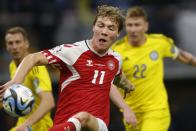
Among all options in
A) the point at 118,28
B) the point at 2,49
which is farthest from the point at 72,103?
the point at 2,49

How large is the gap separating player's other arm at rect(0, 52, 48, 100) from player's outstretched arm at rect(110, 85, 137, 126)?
1.82m

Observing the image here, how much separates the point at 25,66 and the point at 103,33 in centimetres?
117

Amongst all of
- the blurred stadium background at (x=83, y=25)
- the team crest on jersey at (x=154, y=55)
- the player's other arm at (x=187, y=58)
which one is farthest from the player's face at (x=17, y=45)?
the blurred stadium background at (x=83, y=25)

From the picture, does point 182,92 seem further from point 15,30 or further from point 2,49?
point 15,30

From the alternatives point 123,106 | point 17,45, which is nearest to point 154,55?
point 123,106

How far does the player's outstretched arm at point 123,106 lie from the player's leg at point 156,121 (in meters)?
0.83

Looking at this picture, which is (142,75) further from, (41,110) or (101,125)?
(101,125)

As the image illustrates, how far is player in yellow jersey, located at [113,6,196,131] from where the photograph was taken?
11320 mm

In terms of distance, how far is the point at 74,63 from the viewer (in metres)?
9.09

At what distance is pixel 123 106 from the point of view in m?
10.3

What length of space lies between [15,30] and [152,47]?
7.00 feet

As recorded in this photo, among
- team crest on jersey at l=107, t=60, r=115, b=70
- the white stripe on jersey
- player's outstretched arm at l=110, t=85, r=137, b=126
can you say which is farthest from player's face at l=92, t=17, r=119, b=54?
player's outstretched arm at l=110, t=85, r=137, b=126

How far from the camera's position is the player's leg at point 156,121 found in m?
11.1

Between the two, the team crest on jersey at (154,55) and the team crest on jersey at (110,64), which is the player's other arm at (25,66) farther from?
the team crest on jersey at (154,55)
